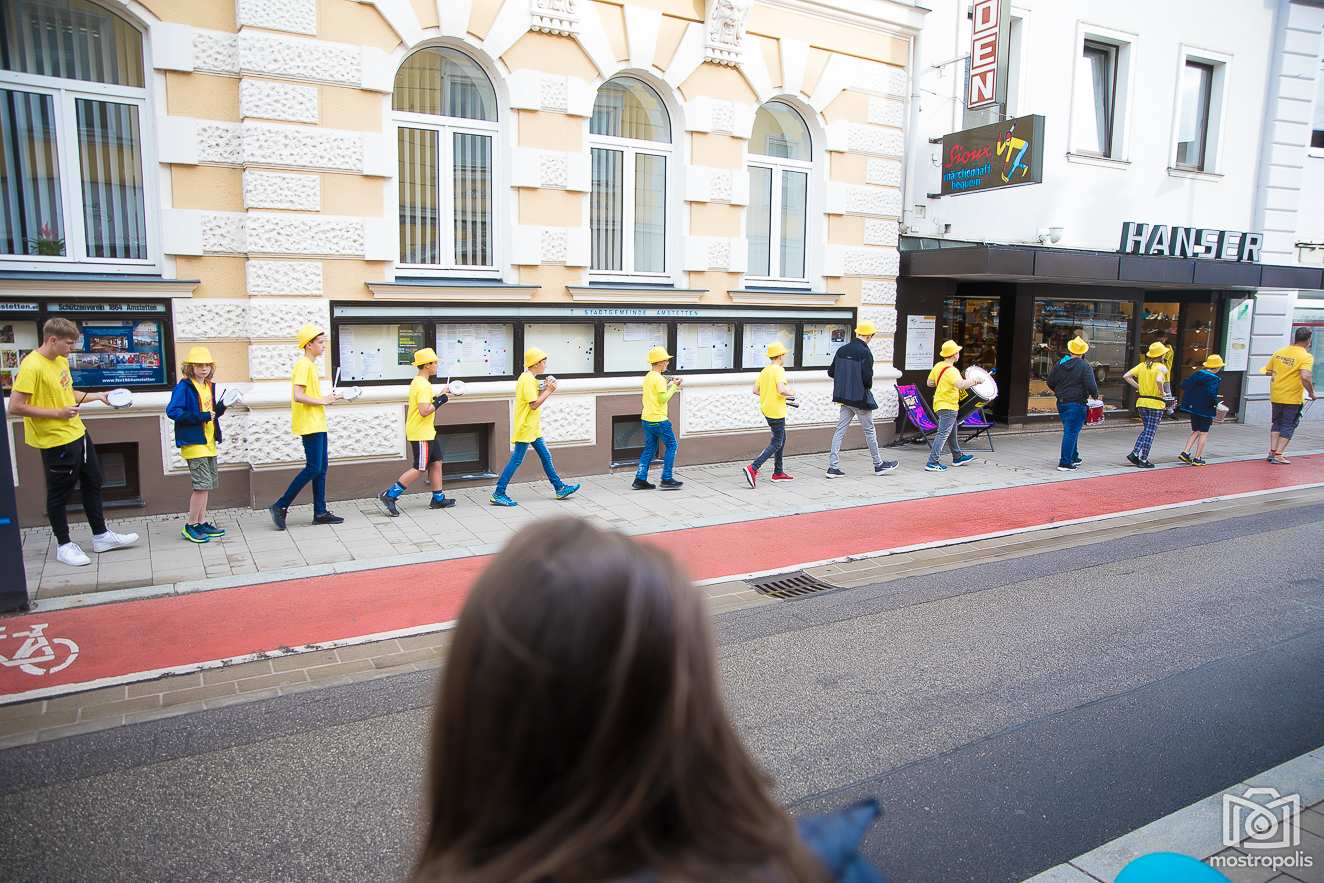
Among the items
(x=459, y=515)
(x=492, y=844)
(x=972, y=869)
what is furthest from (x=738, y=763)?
(x=459, y=515)

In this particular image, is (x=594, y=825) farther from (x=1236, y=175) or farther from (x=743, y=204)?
(x=1236, y=175)

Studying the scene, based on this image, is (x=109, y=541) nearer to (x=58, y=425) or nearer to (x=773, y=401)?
(x=58, y=425)

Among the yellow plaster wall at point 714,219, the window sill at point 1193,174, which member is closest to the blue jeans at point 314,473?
the yellow plaster wall at point 714,219

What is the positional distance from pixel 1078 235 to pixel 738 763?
17203mm

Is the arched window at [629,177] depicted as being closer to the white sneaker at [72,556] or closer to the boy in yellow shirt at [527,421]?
the boy in yellow shirt at [527,421]

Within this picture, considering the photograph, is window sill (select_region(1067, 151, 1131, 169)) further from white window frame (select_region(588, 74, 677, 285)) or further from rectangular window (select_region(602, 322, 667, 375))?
rectangular window (select_region(602, 322, 667, 375))

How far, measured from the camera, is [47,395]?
298 inches

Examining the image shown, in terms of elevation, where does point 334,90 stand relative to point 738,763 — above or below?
above

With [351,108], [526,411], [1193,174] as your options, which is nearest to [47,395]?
[351,108]

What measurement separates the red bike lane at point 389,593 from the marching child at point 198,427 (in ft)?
5.12

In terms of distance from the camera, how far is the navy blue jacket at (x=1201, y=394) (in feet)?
44.3

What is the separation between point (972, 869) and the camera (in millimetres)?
3648

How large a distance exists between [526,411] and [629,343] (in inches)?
95.0

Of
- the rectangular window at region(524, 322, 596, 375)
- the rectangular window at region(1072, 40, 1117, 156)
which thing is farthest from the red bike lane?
the rectangular window at region(1072, 40, 1117, 156)
